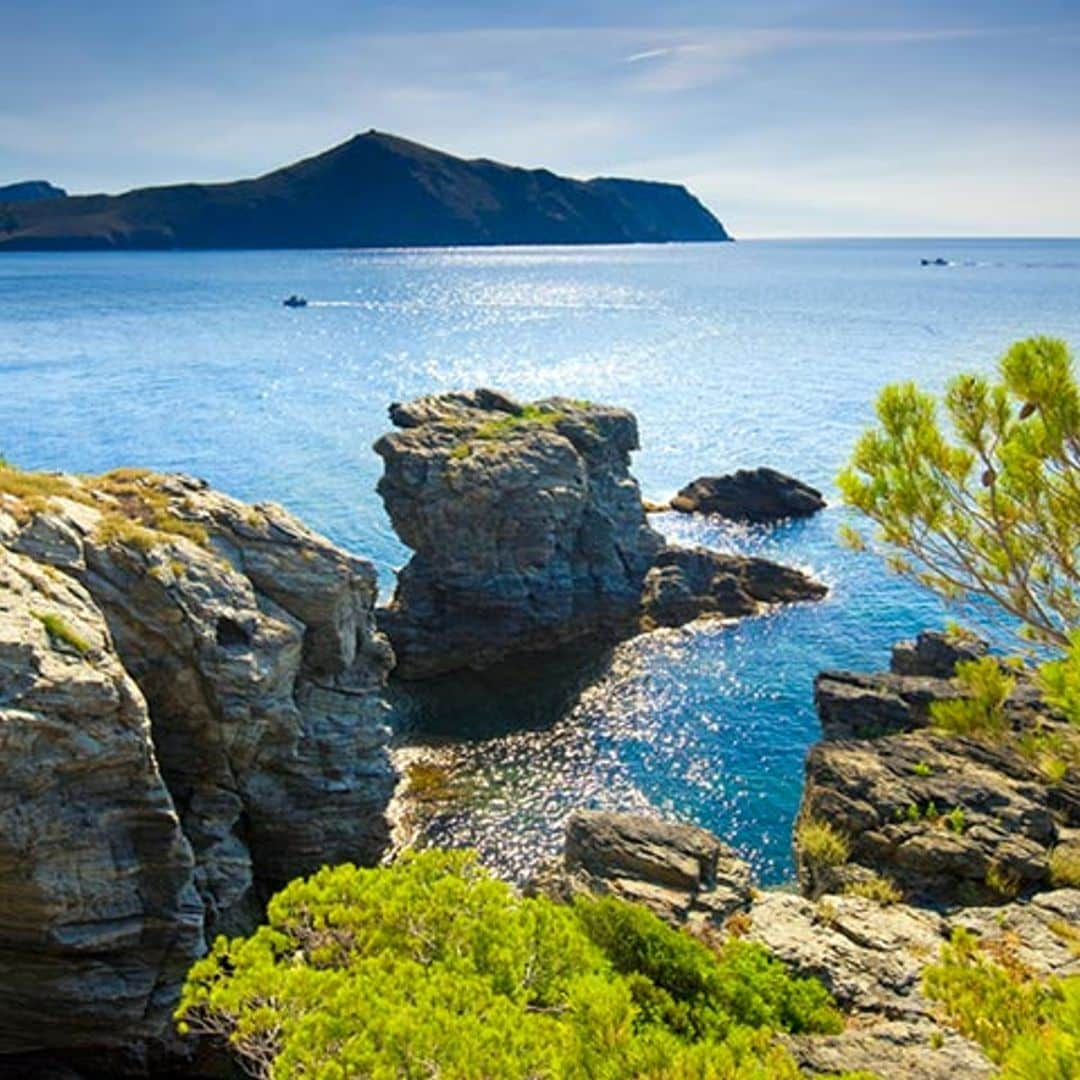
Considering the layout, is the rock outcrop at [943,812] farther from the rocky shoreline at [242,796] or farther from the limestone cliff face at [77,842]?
the limestone cliff face at [77,842]

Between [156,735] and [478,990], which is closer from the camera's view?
[478,990]

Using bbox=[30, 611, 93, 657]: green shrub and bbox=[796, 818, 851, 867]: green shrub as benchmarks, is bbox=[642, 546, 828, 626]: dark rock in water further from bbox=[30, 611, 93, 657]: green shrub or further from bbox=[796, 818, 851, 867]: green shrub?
bbox=[30, 611, 93, 657]: green shrub

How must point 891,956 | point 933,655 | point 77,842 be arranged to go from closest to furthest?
point 891,956 < point 77,842 < point 933,655

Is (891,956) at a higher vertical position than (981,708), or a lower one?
lower

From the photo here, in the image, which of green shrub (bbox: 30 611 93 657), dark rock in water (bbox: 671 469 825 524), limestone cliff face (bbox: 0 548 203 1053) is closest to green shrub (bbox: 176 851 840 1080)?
limestone cliff face (bbox: 0 548 203 1053)

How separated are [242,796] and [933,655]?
35.9 metres

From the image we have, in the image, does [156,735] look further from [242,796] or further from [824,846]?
[824,846]

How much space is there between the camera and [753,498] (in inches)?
3307

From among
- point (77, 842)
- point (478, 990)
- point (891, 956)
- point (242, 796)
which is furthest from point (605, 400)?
point (478, 990)

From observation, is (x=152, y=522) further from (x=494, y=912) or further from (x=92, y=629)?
(x=494, y=912)

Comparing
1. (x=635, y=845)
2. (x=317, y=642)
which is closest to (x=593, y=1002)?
(x=635, y=845)

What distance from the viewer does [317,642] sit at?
116ft

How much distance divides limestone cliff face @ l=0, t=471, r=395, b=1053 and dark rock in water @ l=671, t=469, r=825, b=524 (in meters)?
50.5

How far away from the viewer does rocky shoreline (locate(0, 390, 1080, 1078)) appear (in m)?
23.0
